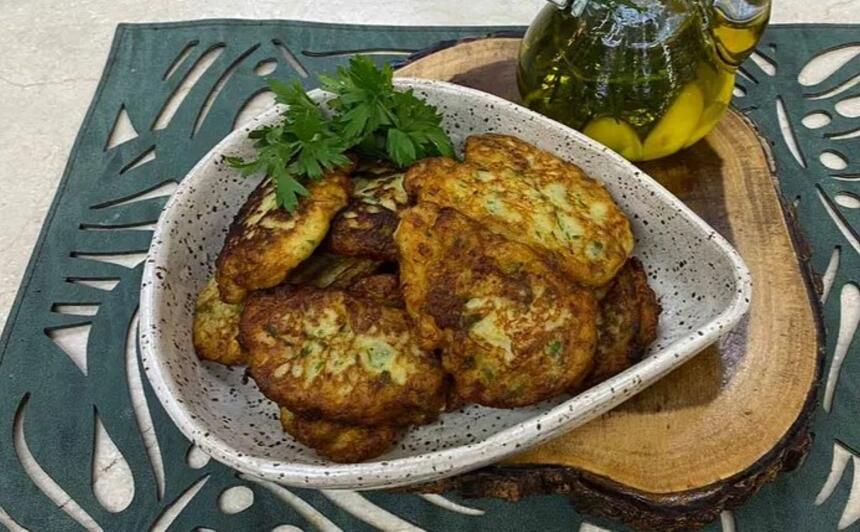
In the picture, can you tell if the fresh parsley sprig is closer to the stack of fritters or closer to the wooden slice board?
the stack of fritters

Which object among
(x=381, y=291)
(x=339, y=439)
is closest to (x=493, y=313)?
(x=381, y=291)

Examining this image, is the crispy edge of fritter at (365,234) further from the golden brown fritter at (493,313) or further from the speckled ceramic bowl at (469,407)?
the speckled ceramic bowl at (469,407)

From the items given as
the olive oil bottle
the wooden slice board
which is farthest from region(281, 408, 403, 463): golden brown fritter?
the olive oil bottle

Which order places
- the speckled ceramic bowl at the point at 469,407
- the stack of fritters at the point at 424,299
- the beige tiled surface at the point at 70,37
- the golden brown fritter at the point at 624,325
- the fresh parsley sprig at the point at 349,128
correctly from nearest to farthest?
the speckled ceramic bowl at the point at 469,407
the stack of fritters at the point at 424,299
the golden brown fritter at the point at 624,325
the fresh parsley sprig at the point at 349,128
the beige tiled surface at the point at 70,37

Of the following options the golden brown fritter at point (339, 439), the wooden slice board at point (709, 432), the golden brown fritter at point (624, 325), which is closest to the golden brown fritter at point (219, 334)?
the golden brown fritter at point (339, 439)

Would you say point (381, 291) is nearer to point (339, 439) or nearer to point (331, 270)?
point (331, 270)

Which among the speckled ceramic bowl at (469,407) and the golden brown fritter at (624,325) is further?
the golden brown fritter at (624,325)
